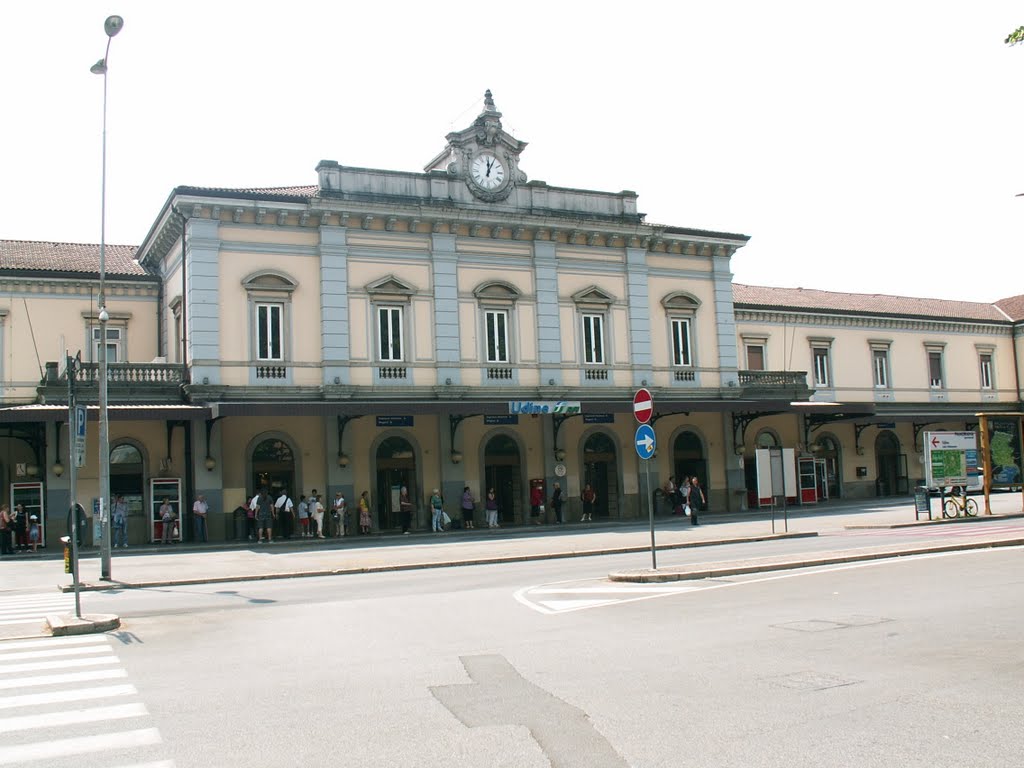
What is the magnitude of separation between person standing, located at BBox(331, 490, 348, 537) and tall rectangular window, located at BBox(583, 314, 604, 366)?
34.5 feet

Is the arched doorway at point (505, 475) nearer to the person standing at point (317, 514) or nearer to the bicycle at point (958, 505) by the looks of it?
the person standing at point (317, 514)

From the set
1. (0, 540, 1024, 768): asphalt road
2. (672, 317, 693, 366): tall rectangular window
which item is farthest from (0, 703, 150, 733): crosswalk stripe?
(672, 317, 693, 366): tall rectangular window

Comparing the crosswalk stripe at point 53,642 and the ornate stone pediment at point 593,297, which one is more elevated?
the ornate stone pediment at point 593,297

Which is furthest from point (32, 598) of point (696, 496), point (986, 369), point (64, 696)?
point (986, 369)

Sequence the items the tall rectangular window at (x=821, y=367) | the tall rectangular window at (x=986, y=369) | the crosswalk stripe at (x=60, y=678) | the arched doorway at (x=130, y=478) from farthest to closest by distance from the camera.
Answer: the tall rectangular window at (x=986, y=369), the tall rectangular window at (x=821, y=367), the arched doorway at (x=130, y=478), the crosswalk stripe at (x=60, y=678)

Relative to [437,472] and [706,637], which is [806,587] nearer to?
[706,637]

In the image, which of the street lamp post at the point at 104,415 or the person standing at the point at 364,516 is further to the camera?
the person standing at the point at 364,516

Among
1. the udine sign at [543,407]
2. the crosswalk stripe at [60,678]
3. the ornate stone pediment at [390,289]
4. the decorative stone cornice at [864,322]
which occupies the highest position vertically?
the decorative stone cornice at [864,322]

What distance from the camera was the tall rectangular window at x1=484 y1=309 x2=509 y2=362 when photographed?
35.0 meters

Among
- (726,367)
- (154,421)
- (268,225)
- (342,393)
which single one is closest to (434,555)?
(342,393)

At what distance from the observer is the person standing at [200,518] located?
29.7 meters

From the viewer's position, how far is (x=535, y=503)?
35062 millimetres

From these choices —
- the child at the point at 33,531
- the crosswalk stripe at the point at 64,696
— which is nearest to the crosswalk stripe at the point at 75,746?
the crosswalk stripe at the point at 64,696

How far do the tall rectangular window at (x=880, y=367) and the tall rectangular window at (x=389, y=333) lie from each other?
25.7 m
